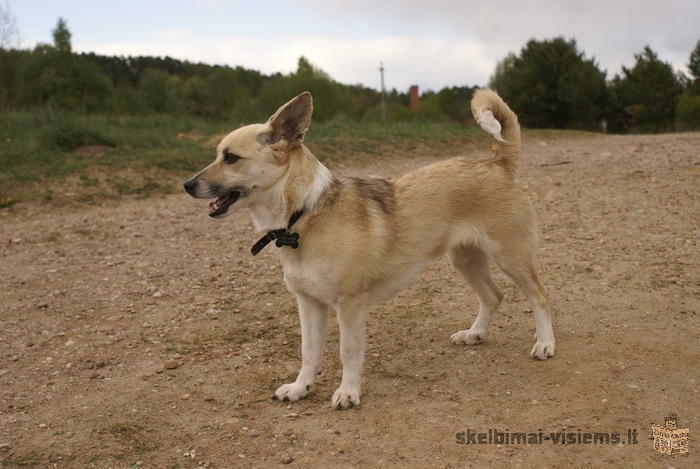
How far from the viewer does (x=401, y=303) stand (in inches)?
243

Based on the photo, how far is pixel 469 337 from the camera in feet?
16.8

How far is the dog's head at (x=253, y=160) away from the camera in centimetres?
421

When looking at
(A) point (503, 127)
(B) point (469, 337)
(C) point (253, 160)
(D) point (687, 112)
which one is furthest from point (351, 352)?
(D) point (687, 112)

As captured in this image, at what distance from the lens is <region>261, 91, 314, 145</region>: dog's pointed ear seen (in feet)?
13.9

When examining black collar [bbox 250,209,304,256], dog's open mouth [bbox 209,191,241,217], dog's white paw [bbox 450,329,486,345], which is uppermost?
dog's open mouth [bbox 209,191,241,217]

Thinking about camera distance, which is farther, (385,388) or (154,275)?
(154,275)

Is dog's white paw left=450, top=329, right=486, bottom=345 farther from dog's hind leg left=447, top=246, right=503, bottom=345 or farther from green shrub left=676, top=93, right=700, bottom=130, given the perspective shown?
green shrub left=676, top=93, right=700, bottom=130

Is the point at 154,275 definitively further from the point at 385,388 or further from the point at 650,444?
the point at 650,444

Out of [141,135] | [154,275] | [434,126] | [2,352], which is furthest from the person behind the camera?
[434,126]

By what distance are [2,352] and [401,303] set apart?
11.8 feet

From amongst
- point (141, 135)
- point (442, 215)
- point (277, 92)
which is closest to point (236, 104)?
point (277, 92)

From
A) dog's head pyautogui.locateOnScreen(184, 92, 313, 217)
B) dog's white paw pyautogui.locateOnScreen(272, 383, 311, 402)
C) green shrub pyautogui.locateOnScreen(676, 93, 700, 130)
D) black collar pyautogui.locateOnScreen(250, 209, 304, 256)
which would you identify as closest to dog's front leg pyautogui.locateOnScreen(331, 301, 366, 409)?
dog's white paw pyautogui.locateOnScreen(272, 383, 311, 402)

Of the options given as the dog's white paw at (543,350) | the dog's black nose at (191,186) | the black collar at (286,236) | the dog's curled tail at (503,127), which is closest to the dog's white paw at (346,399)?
the black collar at (286,236)

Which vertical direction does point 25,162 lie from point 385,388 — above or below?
above
